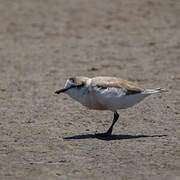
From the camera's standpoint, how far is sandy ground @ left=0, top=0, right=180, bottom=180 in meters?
7.41

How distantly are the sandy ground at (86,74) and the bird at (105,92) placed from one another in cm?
45

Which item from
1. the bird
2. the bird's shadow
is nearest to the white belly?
the bird

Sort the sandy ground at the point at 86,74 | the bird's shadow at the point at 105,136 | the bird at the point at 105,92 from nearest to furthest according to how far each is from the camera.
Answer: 1. the sandy ground at the point at 86,74
2. the bird at the point at 105,92
3. the bird's shadow at the point at 105,136

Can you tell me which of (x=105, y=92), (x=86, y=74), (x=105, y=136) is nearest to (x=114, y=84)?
(x=105, y=92)

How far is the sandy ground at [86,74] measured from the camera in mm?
7414

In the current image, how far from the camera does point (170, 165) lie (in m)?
7.30

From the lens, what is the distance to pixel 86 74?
12.6m

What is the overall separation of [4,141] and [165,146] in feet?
6.38

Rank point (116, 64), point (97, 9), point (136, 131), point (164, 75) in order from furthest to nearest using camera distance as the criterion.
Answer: point (97, 9), point (116, 64), point (164, 75), point (136, 131)

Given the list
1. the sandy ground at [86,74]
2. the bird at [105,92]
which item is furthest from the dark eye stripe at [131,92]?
the sandy ground at [86,74]

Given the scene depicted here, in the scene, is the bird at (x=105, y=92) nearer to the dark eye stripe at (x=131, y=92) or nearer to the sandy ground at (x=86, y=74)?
the dark eye stripe at (x=131, y=92)

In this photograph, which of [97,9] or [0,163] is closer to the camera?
[0,163]

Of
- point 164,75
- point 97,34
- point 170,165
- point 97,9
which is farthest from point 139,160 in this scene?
point 97,9

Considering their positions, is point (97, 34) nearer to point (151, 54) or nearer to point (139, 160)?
point (151, 54)
